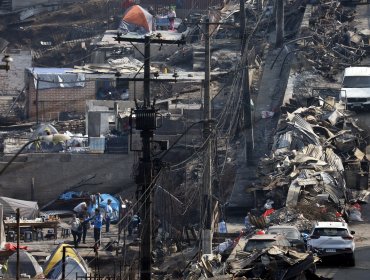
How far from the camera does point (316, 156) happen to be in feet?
137

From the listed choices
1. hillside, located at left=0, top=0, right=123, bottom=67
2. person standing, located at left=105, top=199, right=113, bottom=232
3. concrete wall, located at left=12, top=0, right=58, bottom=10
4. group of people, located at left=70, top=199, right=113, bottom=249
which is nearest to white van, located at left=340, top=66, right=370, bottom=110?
person standing, located at left=105, top=199, right=113, bottom=232

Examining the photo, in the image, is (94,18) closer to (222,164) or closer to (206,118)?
(222,164)

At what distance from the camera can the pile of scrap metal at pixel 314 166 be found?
37369 millimetres

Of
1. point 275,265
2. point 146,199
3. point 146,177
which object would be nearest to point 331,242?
point 275,265

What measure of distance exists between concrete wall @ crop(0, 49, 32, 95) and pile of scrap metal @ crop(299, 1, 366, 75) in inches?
644

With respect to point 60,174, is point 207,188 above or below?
above

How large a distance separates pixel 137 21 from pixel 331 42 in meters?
17.2

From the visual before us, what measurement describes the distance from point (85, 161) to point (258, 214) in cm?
1547

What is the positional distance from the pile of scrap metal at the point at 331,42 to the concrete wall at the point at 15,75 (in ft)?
53.7

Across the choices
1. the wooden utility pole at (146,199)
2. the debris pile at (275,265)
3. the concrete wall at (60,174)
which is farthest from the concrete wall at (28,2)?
the debris pile at (275,265)

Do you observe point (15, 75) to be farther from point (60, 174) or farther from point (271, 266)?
point (271, 266)

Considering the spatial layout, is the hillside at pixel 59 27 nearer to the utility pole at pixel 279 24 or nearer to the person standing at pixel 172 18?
the person standing at pixel 172 18

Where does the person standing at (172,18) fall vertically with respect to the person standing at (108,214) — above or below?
above

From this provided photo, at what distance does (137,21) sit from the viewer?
7306 centimetres
